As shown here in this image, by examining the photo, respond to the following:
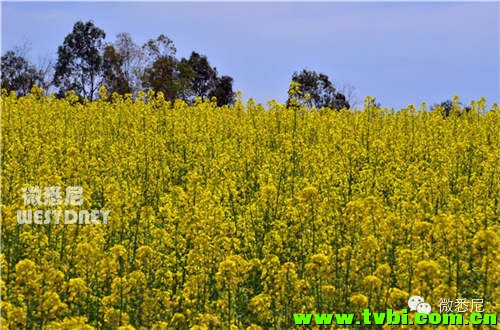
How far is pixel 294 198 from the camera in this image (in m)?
8.74

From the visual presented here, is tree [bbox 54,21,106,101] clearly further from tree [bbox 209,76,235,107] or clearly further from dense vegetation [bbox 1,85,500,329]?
dense vegetation [bbox 1,85,500,329]

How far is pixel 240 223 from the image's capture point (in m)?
8.61

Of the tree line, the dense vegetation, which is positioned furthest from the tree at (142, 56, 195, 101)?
A: the dense vegetation

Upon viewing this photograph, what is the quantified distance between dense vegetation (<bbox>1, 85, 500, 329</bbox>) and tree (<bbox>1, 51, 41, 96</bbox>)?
136ft

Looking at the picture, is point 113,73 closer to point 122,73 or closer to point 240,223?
point 122,73

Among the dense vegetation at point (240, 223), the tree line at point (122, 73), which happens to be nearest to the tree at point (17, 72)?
the tree line at point (122, 73)

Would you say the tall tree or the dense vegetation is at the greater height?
the tall tree

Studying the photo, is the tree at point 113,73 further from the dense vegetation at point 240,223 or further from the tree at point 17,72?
the dense vegetation at point 240,223

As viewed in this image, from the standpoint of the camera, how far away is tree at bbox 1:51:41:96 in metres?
54.8

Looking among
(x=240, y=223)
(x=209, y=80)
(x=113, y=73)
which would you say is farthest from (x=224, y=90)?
(x=240, y=223)

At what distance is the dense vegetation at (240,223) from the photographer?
616cm

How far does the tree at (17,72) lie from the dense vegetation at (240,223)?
4151cm

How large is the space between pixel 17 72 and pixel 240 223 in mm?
51934

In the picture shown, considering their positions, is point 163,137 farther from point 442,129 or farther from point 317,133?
point 442,129
